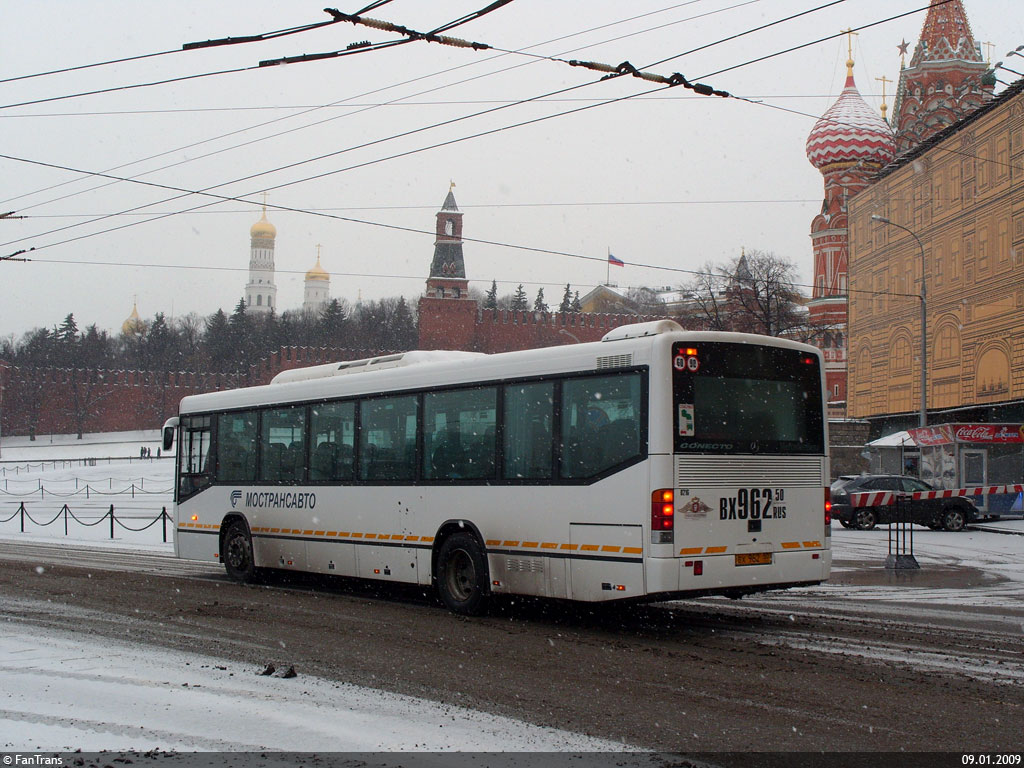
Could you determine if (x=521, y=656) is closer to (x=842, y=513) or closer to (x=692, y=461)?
(x=692, y=461)

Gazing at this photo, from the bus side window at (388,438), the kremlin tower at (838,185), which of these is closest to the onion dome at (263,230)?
the kremlin tower at (838,185)

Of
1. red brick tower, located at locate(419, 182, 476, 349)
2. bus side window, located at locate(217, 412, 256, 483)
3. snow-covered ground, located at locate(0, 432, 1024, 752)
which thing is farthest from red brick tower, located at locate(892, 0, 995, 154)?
snow-covered ground, located at locate(0, 432, 1024, 752)

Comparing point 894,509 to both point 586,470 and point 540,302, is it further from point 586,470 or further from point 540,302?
point 540,302

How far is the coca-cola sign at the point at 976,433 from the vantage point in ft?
111

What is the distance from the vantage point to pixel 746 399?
10.6m

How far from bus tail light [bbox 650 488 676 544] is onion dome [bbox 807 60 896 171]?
68.7 meters

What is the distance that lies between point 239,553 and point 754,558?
27.2 feet

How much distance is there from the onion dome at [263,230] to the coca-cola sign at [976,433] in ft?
539

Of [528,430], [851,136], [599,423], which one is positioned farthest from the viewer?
[851,136]

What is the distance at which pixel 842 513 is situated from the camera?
2989cm

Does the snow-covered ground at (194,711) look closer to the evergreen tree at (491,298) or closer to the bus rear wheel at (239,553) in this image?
the bus rear wheel at (239,553)

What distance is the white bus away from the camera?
10000mm

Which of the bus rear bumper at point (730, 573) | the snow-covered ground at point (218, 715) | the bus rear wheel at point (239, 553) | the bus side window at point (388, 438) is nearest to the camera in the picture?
the snow-covered ground at point (218, 715)

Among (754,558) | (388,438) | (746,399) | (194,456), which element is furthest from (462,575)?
(194,456)
